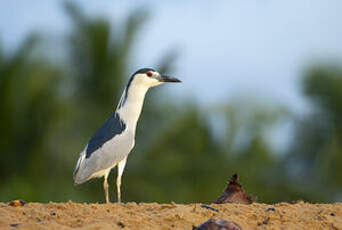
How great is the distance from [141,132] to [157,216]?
12.2m

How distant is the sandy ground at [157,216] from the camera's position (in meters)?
4.83

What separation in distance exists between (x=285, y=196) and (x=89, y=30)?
7.38 meters

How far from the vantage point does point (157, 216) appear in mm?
5105

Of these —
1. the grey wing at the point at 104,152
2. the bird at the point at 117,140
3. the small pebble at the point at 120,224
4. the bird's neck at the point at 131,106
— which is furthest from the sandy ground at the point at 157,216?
the bird's neck at the point at 131,106

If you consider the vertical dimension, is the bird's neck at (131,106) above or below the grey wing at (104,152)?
above

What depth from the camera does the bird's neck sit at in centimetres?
847

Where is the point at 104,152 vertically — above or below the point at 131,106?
below

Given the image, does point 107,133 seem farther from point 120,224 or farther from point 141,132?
point 141,132

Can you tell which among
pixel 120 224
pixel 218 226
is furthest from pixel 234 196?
pixel 218 226

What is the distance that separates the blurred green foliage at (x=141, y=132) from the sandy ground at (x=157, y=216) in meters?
10.1

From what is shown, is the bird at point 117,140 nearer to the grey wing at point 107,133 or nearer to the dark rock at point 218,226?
the grey wing at point 107,133

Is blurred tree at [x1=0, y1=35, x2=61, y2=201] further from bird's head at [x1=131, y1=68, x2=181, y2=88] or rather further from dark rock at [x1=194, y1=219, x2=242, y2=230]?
dark rock at [x1=194, y1=219, x2=242, y2=230]

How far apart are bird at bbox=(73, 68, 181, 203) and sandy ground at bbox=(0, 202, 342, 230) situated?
2243mm

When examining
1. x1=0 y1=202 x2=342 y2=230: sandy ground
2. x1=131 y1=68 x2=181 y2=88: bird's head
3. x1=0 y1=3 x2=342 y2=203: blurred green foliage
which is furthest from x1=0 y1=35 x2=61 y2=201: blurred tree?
x1=0 y1=202 x2=342 y2=230: sandy ground
